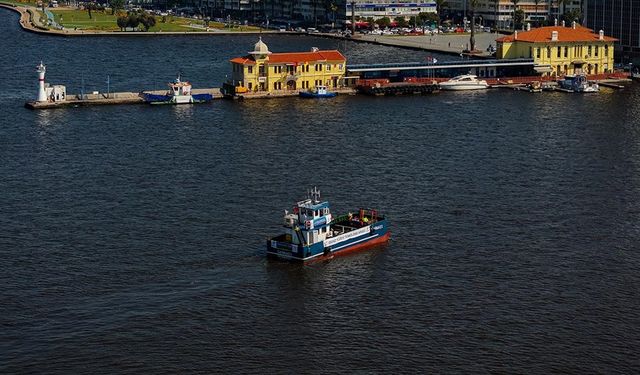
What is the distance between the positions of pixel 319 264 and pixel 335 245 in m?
1.66

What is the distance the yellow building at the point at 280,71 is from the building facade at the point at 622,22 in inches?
1576

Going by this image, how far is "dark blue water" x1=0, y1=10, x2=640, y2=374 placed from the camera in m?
47.8

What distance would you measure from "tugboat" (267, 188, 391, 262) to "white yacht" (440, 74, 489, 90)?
62643 mm

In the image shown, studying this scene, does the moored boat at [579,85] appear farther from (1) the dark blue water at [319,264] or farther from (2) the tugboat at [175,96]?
(2) the tugboat at [175,96]

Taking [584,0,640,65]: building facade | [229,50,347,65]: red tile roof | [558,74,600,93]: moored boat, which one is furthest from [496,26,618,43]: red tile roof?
[229,50,347,65]: red tile roof

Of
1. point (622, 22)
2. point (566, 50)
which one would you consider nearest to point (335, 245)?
point (566, 50)

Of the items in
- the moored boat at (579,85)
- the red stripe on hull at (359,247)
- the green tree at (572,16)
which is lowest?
the red stripe on hull at (359,247)

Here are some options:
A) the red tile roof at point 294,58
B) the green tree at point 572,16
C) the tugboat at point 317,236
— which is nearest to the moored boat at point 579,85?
the red tile roof at point 294,58

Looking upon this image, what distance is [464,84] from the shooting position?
123m

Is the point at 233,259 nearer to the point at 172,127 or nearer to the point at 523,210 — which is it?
the point at 523,210

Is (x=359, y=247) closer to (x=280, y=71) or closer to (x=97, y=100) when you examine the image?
(x=97, y=100)

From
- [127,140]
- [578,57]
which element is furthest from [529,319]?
[578,57]

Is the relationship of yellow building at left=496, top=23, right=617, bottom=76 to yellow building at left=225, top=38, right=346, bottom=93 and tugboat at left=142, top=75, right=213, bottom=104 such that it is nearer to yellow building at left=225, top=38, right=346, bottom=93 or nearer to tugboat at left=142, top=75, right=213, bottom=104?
yellow building at left=225, top=38, right=346, bottom=93

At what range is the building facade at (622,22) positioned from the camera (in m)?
Answer: 138
